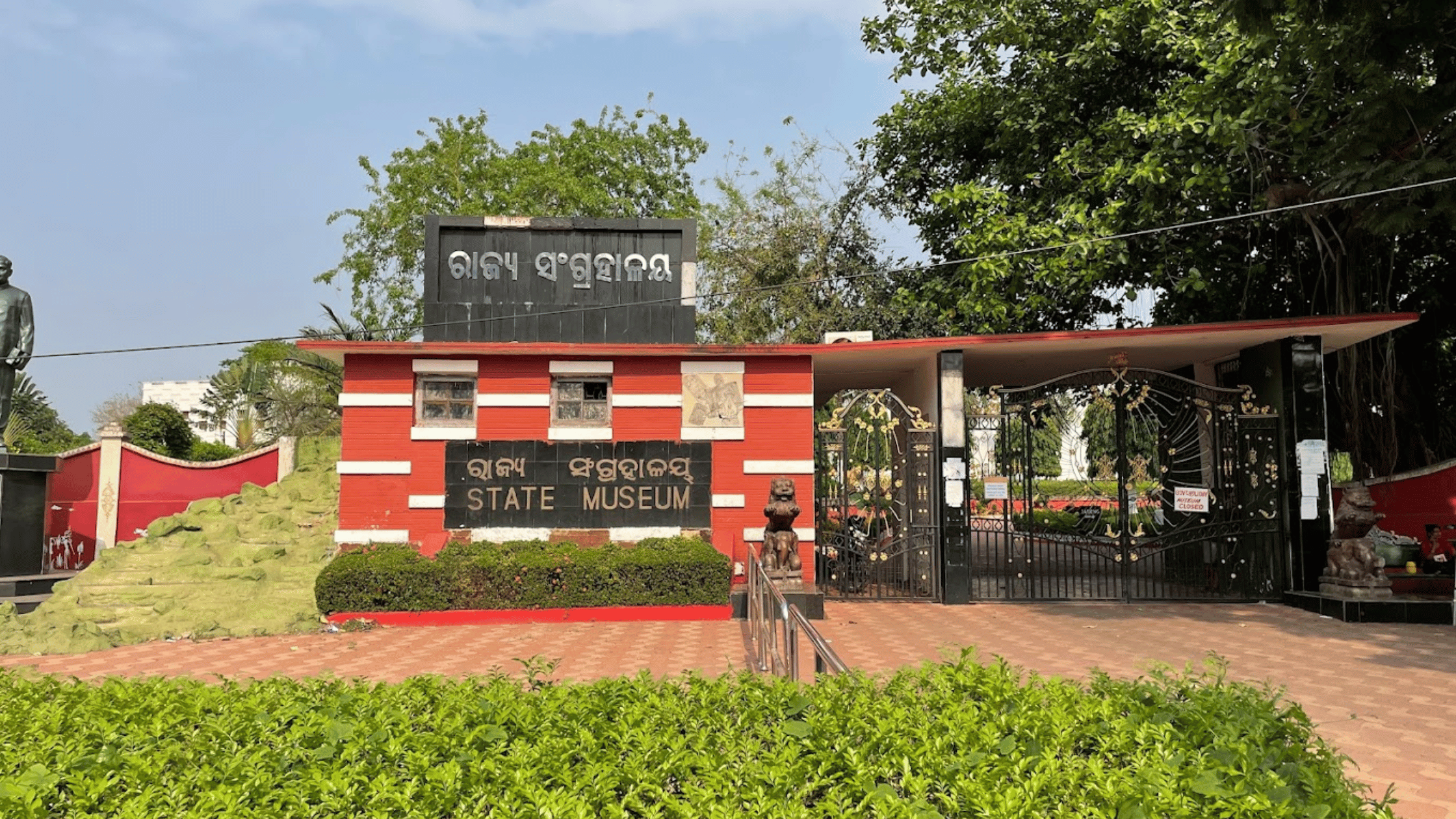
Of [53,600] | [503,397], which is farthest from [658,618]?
[53,600]

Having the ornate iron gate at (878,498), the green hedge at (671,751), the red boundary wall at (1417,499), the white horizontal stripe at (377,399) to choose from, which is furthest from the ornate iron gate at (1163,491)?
the green hedge at (671,751)

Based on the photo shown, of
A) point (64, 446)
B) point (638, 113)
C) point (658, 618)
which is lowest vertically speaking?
point (658, 618)

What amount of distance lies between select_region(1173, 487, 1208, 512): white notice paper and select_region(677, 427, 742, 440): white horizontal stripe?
5599 millimetres

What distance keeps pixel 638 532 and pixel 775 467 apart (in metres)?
1.94

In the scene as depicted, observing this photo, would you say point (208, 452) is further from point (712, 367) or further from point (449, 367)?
point (712, 367)

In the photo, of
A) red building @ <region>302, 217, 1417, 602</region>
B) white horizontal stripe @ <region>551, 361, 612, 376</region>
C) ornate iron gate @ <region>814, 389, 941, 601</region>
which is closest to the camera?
red building @ <region>302, 217, 1417, 602</region>

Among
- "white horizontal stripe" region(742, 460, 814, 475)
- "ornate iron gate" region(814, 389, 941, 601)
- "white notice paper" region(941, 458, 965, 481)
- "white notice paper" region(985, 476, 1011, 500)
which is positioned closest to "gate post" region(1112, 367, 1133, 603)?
"white notice paper" region(985, 476, 1011, 500)

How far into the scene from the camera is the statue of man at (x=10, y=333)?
1193cm

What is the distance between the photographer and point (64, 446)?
23969 millimetres

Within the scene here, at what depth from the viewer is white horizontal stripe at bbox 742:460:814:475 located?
11.9 metres

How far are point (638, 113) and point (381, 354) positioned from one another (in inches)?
789

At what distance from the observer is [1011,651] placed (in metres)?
8.52

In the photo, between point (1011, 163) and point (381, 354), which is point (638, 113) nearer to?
point (1011, 163)

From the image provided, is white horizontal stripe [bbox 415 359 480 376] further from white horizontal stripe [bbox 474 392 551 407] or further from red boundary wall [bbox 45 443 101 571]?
red boundary wall [bbox 45 443 101 571]
